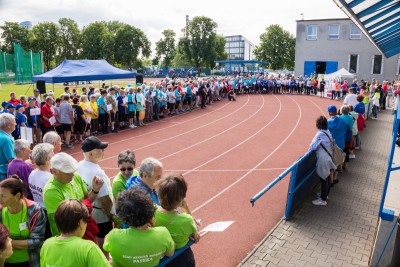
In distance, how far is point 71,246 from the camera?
2381 mm

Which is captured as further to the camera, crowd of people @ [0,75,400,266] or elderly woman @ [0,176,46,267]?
elderly woman @ [0,176,46,267]

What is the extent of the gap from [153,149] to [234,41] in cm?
14906

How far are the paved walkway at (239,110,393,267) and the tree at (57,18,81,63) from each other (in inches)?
3037

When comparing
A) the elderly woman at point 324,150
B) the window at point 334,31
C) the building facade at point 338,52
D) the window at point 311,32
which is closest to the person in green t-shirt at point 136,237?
the elderly woman at point 324,150

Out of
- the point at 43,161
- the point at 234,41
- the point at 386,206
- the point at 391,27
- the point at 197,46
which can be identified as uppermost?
the point at 234,41

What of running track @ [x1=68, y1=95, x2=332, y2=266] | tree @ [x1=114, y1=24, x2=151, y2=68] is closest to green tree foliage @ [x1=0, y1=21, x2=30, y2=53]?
A: tree @ [x1=114, y1=24, x2=151, y2=68]

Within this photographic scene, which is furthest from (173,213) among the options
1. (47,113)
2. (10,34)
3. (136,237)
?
(10,34)

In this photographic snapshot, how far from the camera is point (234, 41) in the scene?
15262cm

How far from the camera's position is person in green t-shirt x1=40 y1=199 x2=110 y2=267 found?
2365 millimetres

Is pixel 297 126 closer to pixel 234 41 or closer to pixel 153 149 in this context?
pixel 153 149

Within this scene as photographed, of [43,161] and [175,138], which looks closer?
[43,161]

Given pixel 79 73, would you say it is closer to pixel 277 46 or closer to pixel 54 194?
pixel 54 194

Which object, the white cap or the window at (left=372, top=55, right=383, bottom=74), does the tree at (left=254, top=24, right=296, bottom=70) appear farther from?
the white cap

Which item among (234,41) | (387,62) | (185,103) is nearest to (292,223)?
(185,103)
